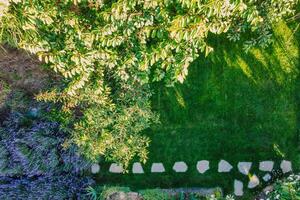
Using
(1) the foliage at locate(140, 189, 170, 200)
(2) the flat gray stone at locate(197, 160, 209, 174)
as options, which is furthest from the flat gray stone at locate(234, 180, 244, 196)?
(1) the foliage at locate(140, 189, 170, 200)

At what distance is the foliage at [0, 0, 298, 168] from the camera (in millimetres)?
7086

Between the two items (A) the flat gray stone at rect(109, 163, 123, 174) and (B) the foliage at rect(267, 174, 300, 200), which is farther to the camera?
(A) the flat gray stone at rect(109, 163, 123, 174)

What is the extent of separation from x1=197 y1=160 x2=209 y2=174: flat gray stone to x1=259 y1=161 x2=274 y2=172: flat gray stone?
1350 millimetres

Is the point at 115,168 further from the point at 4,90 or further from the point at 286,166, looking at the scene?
the point at 286,166

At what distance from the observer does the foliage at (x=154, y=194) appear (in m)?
10.1

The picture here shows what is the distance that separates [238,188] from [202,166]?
3.47 ft

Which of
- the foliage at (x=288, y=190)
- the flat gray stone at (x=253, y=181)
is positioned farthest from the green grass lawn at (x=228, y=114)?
the foliage at (x=288, y=190)

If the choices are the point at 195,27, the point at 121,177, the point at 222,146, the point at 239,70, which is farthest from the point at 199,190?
the point at 195,27

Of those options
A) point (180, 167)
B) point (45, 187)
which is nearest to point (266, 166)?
point (180, 167)

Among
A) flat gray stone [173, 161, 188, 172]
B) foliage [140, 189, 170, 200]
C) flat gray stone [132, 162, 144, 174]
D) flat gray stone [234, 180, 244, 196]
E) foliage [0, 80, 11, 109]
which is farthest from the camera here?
flat gray stone [132, 162, 144, 174]

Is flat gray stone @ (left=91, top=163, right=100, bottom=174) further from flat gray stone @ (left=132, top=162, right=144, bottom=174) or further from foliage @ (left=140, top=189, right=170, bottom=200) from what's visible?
foliage @ (left=140, top=189, right=170, bottom=200)

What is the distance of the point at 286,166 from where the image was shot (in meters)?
10.3

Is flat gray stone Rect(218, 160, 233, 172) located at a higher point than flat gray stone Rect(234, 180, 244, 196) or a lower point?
higher

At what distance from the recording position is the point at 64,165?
34.0 ft
